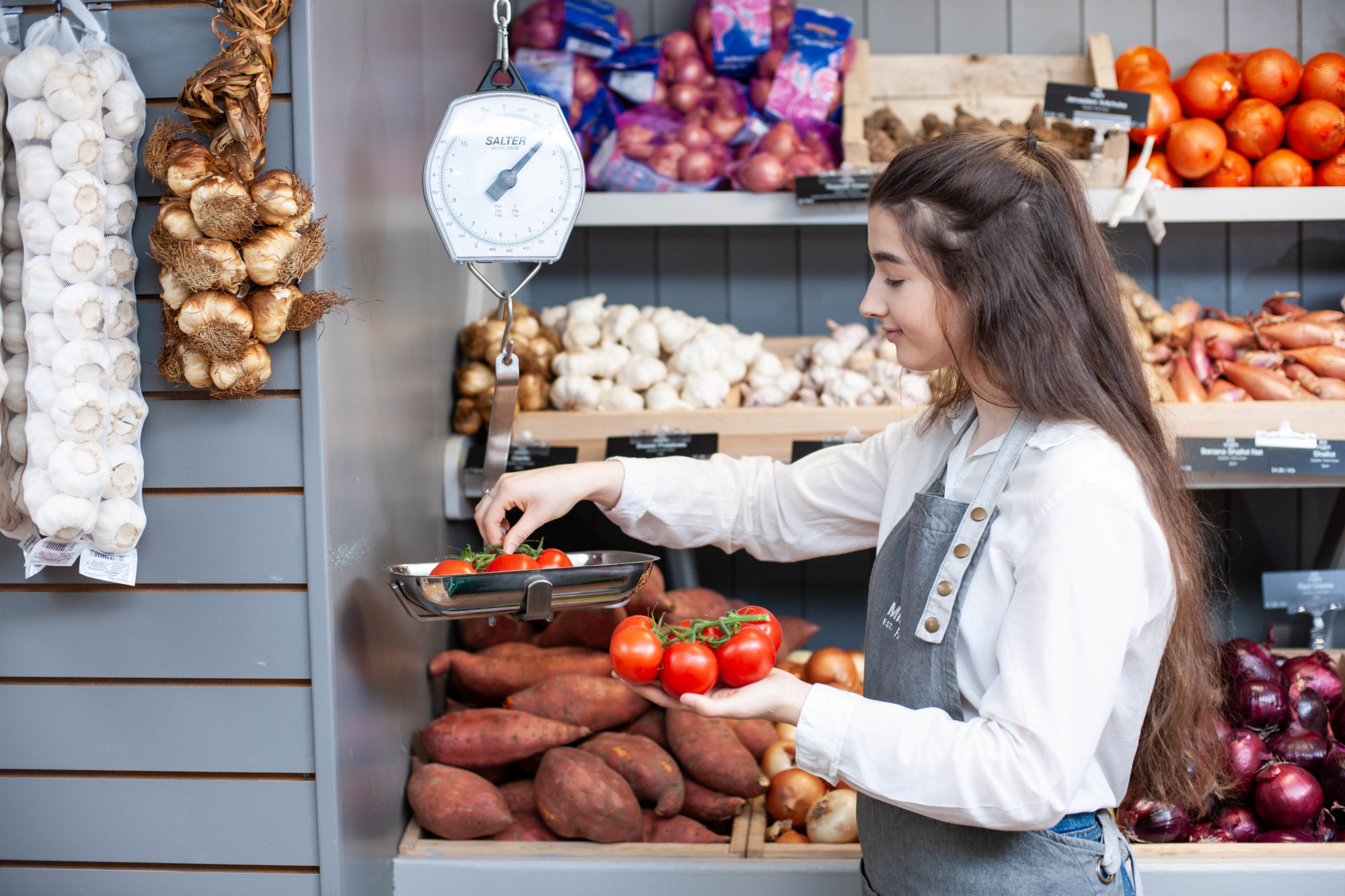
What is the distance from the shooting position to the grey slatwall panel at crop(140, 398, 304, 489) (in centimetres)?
156

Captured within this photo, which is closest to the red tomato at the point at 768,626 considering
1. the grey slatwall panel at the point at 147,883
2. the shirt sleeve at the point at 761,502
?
→ the shirt sleeve at the point at 761,502

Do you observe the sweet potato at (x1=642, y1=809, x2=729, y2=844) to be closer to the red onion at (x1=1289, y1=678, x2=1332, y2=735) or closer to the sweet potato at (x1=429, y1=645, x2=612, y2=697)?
the sweet potato at (x1=429, y1=645, x2=612, y2=697)

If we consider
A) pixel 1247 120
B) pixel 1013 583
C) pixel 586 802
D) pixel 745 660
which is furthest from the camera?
pixel 1247 120

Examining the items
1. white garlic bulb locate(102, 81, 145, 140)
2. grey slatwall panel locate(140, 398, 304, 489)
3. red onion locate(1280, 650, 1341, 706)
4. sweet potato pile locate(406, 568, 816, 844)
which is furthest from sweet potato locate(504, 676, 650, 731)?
red onion locate(1280, 650, 1341, 706)

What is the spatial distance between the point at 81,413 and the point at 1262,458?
2.25 m

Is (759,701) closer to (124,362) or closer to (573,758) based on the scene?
(573,758)

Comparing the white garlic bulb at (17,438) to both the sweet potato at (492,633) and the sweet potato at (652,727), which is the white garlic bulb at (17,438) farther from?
the sweet potato at (652,727)

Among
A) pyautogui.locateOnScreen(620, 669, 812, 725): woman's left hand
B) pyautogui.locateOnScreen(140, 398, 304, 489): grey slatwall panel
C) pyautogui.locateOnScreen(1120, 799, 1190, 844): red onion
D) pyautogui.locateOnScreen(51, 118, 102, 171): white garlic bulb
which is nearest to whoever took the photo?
pyautogui.locateOnScreen(620, 669, 812, 725): woman's left hand

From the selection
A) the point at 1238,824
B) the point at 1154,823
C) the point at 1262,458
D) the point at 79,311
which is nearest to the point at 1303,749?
the point at 1238,824

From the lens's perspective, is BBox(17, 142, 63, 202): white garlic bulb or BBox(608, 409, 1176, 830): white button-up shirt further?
BBox(17, 142, 63, 202): white garlic bulb

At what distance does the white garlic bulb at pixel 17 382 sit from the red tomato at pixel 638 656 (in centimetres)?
93

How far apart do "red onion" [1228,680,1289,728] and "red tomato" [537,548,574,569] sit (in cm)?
154

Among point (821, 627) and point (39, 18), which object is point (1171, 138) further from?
point (39, 18)

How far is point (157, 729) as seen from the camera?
5.35 ft
